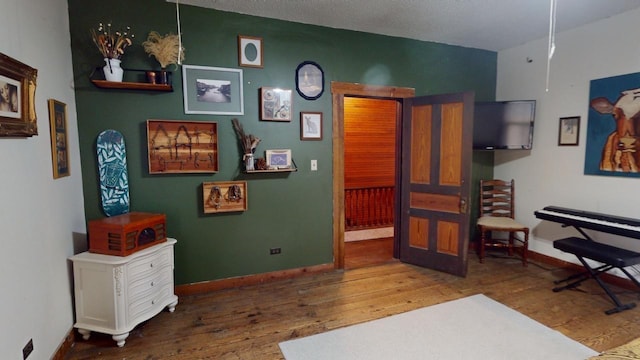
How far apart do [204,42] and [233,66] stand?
33 centimetres

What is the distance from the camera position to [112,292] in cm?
221

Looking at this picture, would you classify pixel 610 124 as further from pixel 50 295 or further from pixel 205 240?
pixel 50 295

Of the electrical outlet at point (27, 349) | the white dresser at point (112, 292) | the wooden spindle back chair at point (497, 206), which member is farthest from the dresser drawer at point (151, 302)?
the wooden spindle back chair at point (497, 206)

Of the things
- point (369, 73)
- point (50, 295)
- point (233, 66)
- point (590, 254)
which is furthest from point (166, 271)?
point (590, 254)

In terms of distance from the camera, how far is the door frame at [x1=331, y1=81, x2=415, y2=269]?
349 centimetres

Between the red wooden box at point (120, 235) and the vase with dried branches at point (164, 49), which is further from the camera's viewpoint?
the vase with dried branches at point (164, 49)

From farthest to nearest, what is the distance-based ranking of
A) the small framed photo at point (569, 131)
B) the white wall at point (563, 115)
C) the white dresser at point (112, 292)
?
the small framed photo at point (569, 131) → the white wall at point (563, 115) → the white dresser at point (112, 292)

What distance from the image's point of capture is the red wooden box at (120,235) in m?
2.24

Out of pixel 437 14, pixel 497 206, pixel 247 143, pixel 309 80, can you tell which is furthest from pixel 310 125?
pixel 497 206

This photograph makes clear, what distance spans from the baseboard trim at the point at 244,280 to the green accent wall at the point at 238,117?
5 centimetres

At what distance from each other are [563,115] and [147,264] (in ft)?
15.2

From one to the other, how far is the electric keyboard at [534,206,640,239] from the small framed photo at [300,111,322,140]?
2655 millimetres

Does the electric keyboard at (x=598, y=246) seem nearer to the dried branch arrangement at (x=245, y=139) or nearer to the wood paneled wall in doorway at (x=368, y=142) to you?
the wood paneled wall in doorway at (x=368, y=142)

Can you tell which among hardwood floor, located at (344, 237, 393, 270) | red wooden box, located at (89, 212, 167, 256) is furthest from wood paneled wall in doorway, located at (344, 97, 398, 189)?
red wooden box, located at (89, 212, 167, 256)
